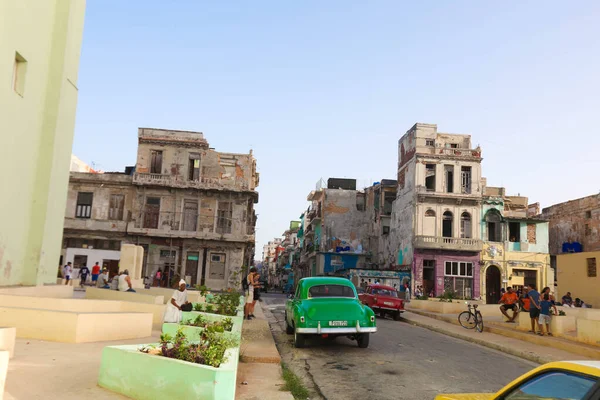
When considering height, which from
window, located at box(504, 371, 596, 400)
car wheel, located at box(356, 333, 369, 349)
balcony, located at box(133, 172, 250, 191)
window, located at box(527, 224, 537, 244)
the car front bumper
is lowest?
car wheel, located at box(356, 333, 369, 349)

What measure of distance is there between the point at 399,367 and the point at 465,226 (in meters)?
36.7

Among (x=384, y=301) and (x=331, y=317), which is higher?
(x=331, y=317)

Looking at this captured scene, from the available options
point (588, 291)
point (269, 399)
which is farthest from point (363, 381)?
point (588, 291)

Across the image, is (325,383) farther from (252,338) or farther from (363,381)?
(252,338)

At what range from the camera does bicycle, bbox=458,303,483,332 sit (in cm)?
1786

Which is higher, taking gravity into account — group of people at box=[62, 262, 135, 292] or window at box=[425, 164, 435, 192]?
window at box=[425, 164, 435, 192]

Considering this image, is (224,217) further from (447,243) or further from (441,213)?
(447,243)

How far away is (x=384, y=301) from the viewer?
2208cm

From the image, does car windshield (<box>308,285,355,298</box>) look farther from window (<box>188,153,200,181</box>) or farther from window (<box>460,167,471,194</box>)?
window (<box>460,167,471,194</box>)

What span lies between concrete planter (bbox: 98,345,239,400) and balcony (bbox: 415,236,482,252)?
124ft

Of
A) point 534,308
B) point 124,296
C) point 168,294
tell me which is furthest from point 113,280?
point 534,308

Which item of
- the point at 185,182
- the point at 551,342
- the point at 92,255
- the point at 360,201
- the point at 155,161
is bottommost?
the point at 551,342

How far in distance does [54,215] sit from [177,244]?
2855 centimetres

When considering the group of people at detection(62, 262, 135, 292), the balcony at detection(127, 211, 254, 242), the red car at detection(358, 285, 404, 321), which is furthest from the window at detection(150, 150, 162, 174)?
the red car at detection(358, 285, 404, 321)
